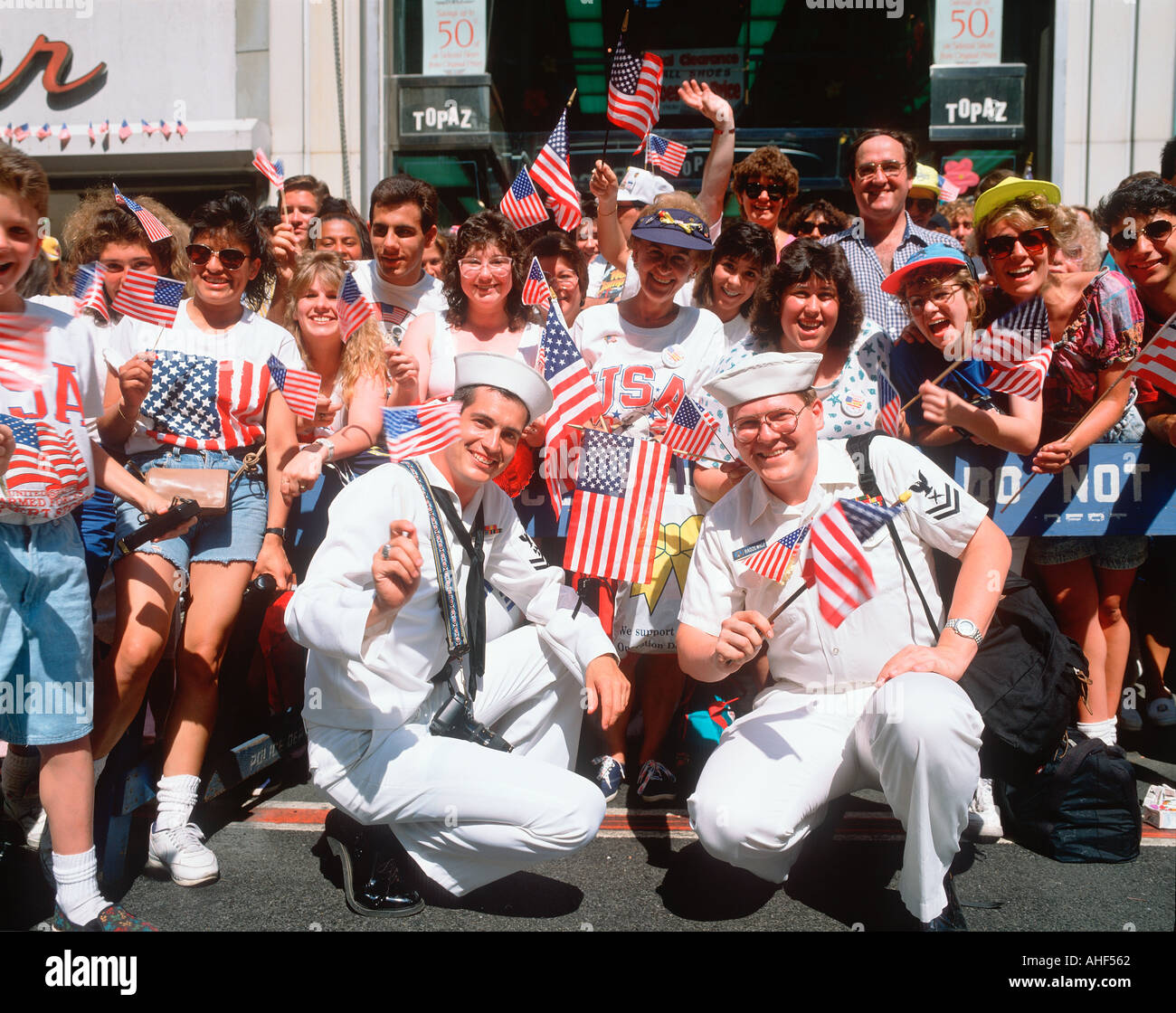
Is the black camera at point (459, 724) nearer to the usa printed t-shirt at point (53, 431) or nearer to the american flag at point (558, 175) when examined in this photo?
the usa printed t-shirt at point (53, 431)

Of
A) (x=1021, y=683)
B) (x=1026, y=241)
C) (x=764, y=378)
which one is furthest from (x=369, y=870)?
(x=1026, y=241)

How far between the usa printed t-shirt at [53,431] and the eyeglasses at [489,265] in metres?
1.78

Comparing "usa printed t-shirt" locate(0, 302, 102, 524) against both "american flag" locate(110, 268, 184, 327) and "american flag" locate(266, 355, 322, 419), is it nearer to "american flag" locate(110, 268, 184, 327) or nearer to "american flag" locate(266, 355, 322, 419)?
"american flag" locate(110, 268, 184, 327)

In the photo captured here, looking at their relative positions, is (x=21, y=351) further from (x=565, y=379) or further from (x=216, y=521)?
(x=565, y=379)

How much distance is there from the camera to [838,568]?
9.14 ft

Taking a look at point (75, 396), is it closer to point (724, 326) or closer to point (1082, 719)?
point (724, 326)

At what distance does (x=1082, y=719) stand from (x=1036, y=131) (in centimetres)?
746

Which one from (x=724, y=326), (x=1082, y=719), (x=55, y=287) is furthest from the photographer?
(x=55, y=287)

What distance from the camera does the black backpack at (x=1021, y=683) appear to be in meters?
3.38

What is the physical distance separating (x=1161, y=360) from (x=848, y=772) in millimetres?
1922

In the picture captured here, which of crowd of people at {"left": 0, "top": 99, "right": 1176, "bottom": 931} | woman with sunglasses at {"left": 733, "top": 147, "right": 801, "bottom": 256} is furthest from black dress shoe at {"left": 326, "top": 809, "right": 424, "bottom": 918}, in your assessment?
woman with sunglasses at {"left": 733, "top": 147, "right": 801, "bottom": 256}

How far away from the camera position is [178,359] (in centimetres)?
362

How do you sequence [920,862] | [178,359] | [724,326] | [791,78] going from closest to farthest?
[920,862], [178,359], [724,326], [791,78]
